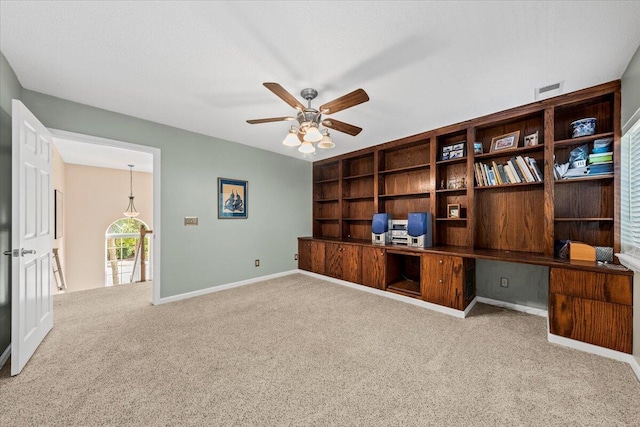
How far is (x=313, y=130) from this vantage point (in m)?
2.08

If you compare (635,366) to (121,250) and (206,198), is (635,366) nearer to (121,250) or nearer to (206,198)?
(206,198)

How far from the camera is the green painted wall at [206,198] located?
2.80 m

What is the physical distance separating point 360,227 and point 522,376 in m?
3.12

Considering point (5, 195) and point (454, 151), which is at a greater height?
point (454, 151)

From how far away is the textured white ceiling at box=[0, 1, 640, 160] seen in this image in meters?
1.48

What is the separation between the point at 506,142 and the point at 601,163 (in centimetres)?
83

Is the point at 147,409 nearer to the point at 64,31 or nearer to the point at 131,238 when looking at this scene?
the point at 64,31

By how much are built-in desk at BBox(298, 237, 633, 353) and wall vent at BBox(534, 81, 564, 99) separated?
1577 mm

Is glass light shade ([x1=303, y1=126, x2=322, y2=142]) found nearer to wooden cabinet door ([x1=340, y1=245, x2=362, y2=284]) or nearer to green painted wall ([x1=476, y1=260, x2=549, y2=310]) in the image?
wooden cabinet door ([x1=340, y1=245, x2=362, y2=284])

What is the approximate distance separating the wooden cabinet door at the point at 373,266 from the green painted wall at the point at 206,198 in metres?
1.59

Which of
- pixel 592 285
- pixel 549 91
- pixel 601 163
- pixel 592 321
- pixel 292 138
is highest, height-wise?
pixel 549 91

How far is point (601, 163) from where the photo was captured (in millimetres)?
2299

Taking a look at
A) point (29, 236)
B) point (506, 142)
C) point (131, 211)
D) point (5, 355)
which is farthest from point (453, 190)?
point (131, 211)

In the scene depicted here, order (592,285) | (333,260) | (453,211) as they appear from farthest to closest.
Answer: (333,260) → (453,211) → (592,285)
